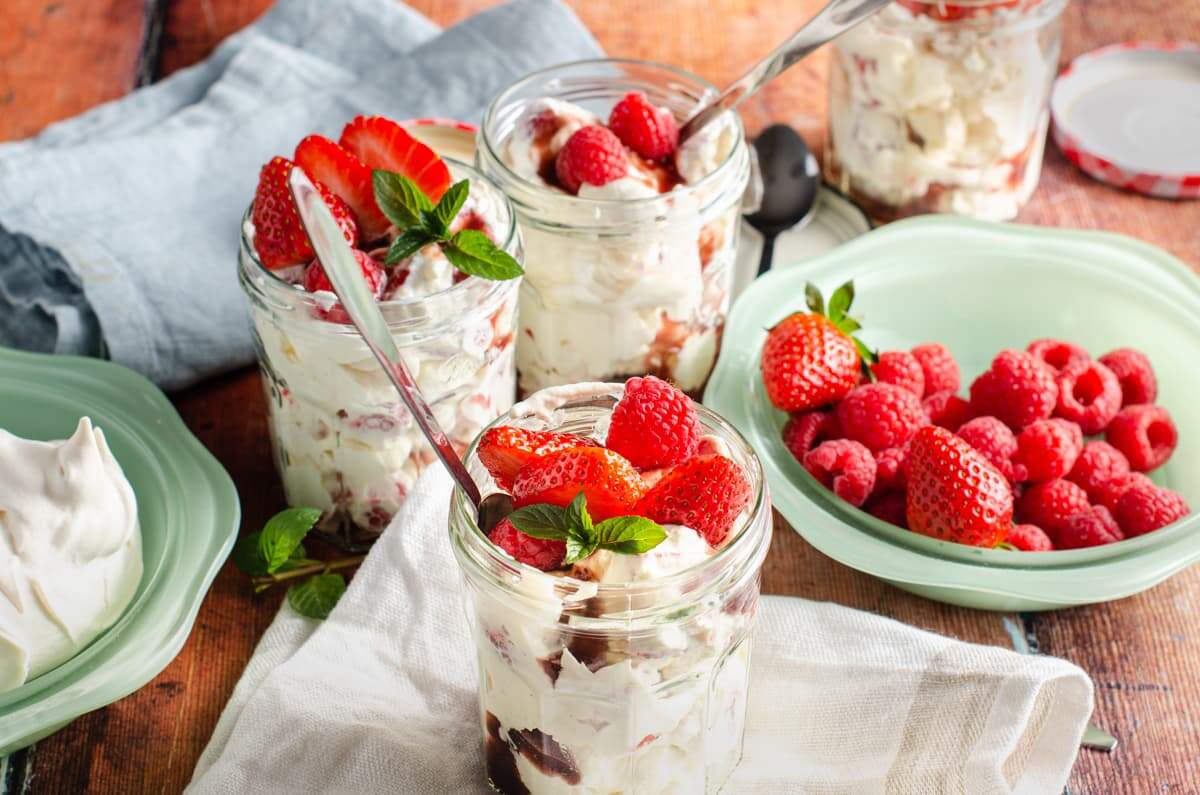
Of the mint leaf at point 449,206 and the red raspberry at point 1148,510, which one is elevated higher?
the mint leaf at point 449,206

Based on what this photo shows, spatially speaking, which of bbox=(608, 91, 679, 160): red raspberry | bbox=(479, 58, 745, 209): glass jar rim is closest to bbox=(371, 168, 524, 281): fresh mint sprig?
bbox=(479, 58, 745, 209): glass jar rim

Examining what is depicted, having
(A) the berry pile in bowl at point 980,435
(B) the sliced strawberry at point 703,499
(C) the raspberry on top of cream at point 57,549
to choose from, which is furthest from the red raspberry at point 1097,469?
(C) the raspberry on top of cream at point 57,549

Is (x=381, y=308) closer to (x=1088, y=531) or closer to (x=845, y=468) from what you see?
(x=845, y=468)

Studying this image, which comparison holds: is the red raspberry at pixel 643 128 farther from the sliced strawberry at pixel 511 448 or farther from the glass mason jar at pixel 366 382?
the sliced strawberry at pixel 511 448

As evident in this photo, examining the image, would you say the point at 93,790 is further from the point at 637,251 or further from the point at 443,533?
the point at 637,251

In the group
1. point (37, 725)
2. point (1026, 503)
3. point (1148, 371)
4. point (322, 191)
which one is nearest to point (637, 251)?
point (322, 191)

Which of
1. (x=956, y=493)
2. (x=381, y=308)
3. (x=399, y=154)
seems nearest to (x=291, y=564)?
(x=381, y=308)

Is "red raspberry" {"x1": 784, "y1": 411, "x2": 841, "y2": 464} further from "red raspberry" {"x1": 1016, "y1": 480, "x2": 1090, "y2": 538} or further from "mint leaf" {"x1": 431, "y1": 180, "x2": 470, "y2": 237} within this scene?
"mint leaf" {"x1": 431, "y1": 180, "x2": 470, "y2": 237}
